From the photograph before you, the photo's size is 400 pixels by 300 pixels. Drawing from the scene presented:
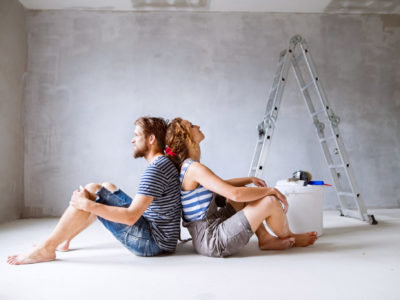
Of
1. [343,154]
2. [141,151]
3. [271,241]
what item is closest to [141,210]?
[141,151]

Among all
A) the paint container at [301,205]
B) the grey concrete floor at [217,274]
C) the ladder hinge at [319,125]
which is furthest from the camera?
the ladder hinge at [319,125]

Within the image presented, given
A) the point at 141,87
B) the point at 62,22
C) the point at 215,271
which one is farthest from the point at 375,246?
the point at 62,22

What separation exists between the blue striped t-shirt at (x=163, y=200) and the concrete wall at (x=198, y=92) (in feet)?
7.51

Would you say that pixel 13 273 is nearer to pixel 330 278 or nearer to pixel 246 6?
pixel 330 278

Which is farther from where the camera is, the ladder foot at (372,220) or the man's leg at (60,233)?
the ladder foot at (372,220)

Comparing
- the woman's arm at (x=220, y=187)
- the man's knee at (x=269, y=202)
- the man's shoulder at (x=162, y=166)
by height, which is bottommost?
the man's knee at (x=269, y=202)

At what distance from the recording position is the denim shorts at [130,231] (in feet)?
6.33

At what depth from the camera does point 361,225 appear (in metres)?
3.18

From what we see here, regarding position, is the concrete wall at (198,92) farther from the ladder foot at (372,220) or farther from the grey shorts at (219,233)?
the grey shorts at (219,233)

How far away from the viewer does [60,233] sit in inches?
76.9

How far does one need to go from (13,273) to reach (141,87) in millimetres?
2966

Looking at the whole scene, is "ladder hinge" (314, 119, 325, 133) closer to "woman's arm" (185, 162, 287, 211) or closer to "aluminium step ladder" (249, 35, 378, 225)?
"aluminium step ladder" (249, 35, 378, 225)

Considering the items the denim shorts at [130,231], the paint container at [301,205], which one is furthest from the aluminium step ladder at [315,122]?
the denim shorts at [130,231]

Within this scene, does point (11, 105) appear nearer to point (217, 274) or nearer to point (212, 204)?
point (212, 204)
